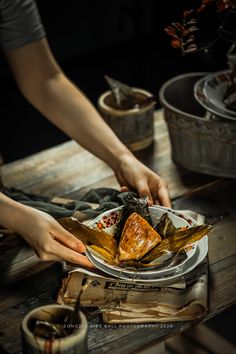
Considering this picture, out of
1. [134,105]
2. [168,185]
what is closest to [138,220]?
[168,185]

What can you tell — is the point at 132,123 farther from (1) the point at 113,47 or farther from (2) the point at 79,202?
(1) the point at 113,47

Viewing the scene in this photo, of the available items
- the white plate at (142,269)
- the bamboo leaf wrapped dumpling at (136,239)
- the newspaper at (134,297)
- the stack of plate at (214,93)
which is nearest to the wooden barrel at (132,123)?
the stack of plate at (214,93)

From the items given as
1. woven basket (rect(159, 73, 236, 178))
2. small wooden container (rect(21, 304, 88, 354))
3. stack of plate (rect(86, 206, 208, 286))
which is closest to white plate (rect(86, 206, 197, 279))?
stack of plate (rect(86, 206, 208, 286))

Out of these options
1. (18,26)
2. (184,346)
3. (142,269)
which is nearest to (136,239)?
(142,269)

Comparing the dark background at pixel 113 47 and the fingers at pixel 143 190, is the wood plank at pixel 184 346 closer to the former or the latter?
the fingers at pixel 143 190

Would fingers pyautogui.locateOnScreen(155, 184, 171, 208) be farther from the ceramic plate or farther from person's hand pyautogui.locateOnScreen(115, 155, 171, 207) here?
the ceramic plate

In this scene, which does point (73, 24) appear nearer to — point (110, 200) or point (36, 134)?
point (36, 134)
